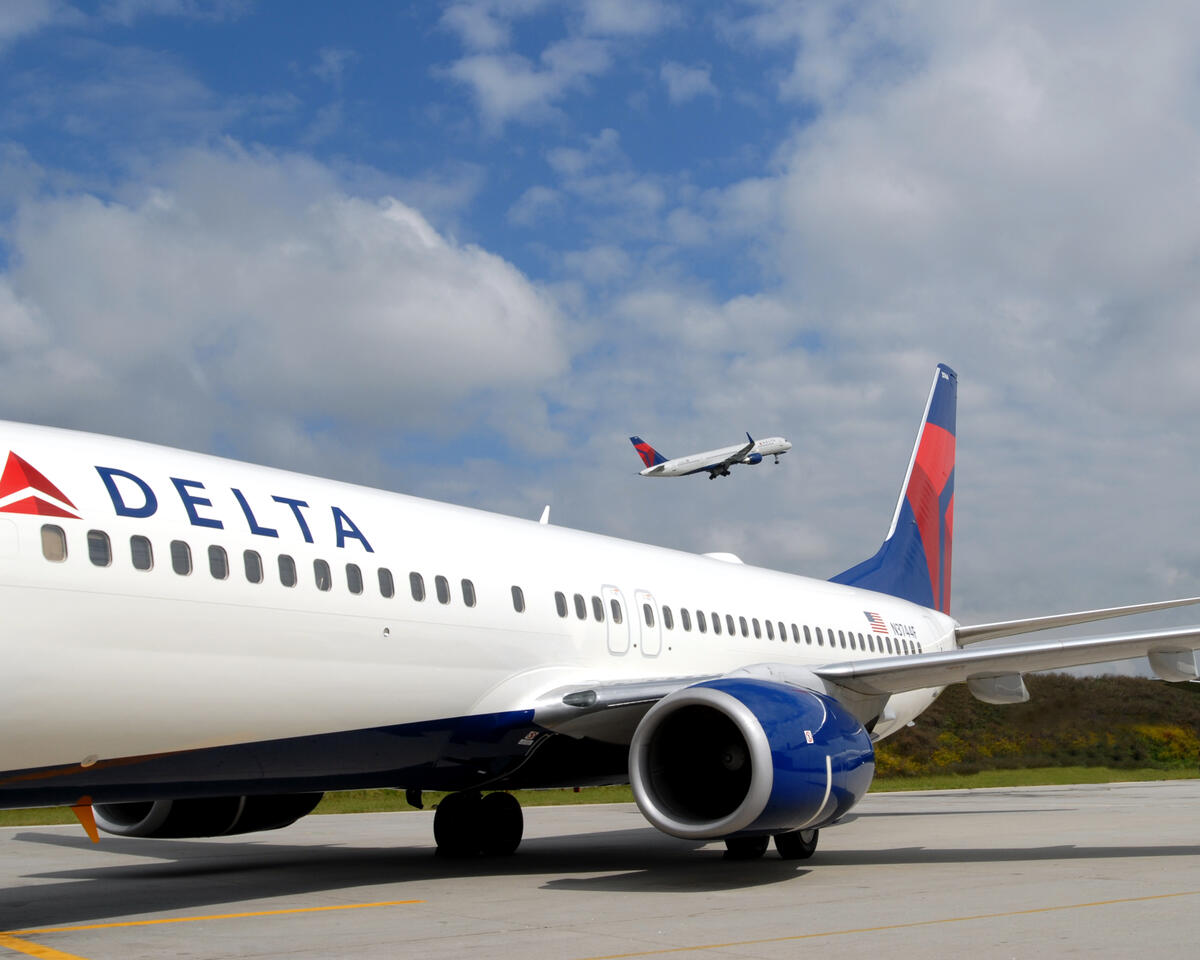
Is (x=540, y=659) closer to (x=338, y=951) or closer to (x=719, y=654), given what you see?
(x=719, y=654)

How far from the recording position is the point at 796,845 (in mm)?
12148

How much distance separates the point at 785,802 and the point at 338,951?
379 centimetres

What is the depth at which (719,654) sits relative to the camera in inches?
550

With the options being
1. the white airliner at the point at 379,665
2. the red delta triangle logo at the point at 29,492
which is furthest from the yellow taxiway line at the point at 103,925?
the red delta triangle logo at the point at 29,492

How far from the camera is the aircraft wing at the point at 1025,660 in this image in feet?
38.2

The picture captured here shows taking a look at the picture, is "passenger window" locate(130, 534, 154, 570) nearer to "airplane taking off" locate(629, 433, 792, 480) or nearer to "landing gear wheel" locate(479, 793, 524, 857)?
"landing gear wheel" locate(479, 793, 524, 857)

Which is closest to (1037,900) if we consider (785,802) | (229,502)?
(785,802)

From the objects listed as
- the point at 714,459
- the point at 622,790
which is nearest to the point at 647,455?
the point at 714,459

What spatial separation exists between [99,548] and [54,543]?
0.99ft

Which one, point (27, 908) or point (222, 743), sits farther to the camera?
point (27, 908)

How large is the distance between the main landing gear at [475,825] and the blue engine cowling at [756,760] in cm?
317

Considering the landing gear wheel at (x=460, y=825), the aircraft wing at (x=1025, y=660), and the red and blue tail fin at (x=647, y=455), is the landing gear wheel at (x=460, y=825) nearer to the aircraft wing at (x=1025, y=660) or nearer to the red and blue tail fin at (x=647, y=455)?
the aircraft wing at (x=1025, y=660)

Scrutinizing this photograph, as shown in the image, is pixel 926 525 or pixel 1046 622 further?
pixel 926 525

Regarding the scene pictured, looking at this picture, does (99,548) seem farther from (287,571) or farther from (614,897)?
(614,897)
